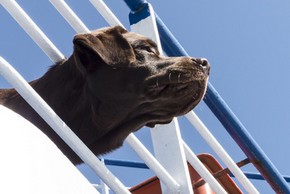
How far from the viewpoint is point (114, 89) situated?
82.3 inches

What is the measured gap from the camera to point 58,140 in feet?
6.71

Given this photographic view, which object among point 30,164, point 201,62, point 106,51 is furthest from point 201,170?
point 30,164

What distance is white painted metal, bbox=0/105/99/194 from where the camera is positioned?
528 millimetres

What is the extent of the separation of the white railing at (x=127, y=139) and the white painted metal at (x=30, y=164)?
1.97ft

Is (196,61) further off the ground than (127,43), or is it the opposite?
(127,43)

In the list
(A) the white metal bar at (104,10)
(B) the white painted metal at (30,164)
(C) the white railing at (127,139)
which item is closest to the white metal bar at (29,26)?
(C) the white railing at (127,139)

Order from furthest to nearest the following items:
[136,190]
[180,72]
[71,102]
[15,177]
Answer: [136,190], [71,102], [180,72], [15,177]

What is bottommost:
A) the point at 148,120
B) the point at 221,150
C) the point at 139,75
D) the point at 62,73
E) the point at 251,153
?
the point at 251,153

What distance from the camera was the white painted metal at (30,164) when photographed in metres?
0.53

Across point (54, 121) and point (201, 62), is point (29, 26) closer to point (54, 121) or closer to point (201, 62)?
point (54, 121)

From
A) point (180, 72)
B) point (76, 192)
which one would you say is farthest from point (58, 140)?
point (76, 192)

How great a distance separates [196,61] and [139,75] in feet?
0.71

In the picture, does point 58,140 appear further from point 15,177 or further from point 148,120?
point 15,177

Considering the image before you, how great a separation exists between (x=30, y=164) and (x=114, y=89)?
1541 millimetres
